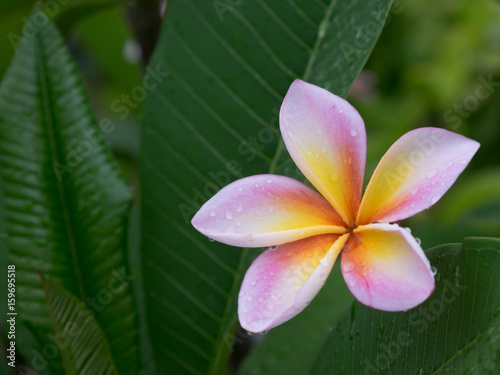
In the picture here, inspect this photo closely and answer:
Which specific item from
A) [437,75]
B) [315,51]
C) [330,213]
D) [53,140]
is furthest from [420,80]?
[330,213]

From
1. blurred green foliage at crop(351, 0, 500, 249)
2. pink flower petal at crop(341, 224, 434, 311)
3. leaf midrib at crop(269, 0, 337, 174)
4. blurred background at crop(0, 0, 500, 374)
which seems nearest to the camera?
pink flower petal at crop(341, 224, 434, 311)

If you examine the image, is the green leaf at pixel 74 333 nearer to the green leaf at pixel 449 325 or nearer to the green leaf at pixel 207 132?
the green leaf at pixel 207 132

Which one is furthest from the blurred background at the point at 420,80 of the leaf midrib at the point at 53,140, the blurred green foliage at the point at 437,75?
the leaf midrib at the point at 53,140

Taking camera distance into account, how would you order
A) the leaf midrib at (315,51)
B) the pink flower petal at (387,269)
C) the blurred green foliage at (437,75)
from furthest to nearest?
the blurred green foliage at (437,75), the leaf midrib at (315,51), the pink flower petal at (387,269)

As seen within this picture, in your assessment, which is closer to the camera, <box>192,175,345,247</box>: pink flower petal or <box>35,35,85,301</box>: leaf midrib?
<box>192,175,345,247</box>: pink flower petal

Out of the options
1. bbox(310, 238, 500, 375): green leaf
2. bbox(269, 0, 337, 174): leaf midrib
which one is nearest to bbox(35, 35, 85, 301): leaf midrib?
bbox(269, 0, 337, 174): leaf midrib

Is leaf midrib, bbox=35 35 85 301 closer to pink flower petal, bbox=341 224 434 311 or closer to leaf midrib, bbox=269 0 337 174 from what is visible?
leaf midrib, bbox=269 0 337 174

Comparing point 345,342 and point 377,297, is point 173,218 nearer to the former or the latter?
point 345,342

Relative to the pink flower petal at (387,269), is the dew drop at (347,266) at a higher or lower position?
higher

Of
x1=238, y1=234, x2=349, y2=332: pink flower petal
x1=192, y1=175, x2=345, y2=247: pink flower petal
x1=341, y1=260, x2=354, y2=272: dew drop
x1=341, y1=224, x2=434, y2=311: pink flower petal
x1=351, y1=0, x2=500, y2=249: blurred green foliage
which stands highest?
x1=192, y1=175, x2=345, y2=247: pink flower petal
